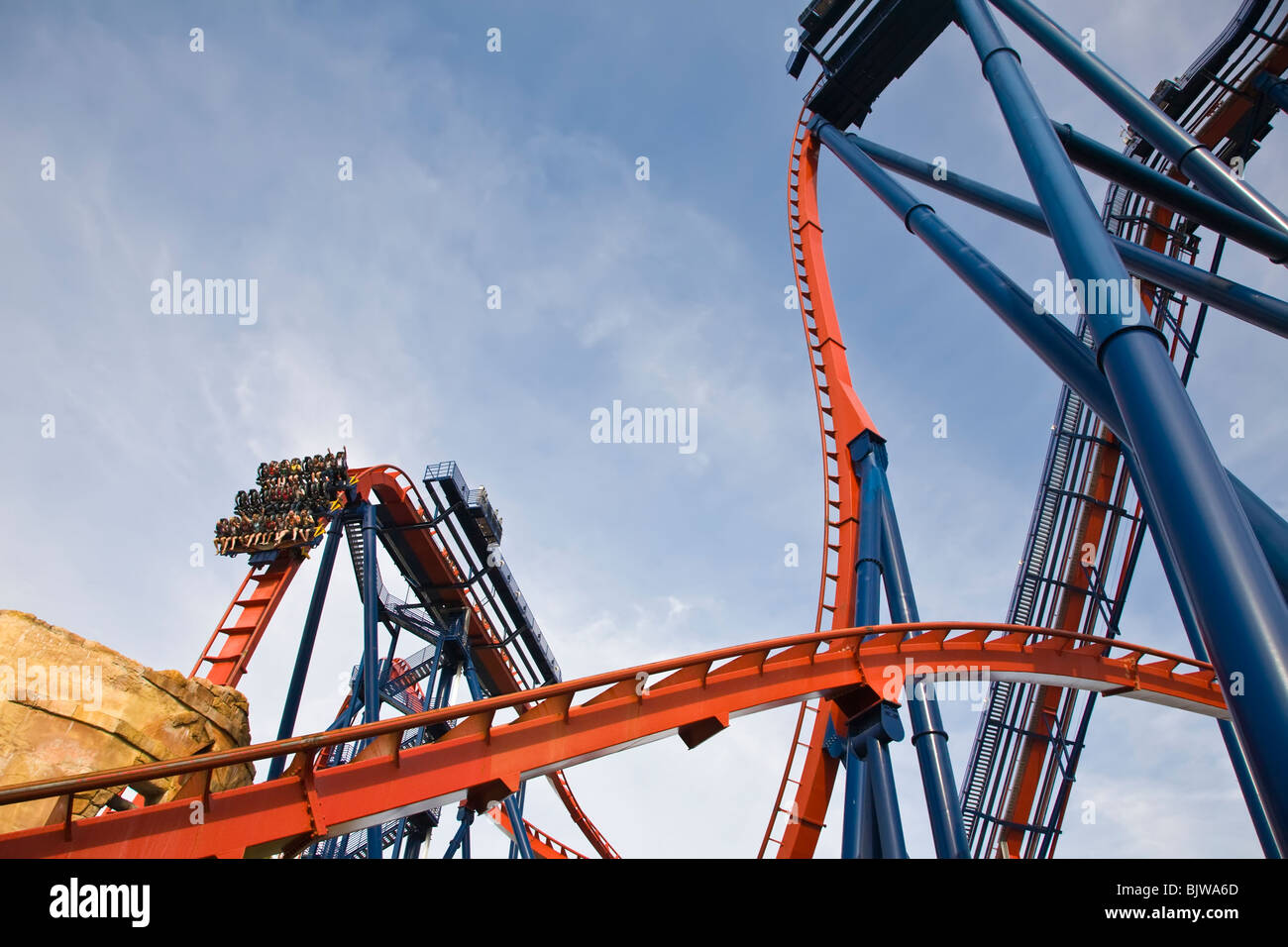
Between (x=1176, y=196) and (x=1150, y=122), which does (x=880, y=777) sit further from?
(x=1150, y=122)

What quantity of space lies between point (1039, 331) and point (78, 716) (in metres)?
9.35

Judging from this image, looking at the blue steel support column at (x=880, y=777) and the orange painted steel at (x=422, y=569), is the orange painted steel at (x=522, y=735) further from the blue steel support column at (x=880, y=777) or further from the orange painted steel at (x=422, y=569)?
the orange painted steel at (x=422, y=569)

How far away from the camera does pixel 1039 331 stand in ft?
16.8

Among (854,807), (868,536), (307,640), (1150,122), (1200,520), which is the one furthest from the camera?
(307,640)

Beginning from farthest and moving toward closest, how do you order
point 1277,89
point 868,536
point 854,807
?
point 1277,89 → point 868,536 → point 854,807

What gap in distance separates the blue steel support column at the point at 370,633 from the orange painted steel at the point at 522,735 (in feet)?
23.9

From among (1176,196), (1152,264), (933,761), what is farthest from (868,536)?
(1176,196)

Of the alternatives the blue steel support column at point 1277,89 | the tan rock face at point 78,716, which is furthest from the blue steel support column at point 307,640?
the blue steel support column at point 1277,89

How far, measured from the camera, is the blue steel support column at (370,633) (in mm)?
12641

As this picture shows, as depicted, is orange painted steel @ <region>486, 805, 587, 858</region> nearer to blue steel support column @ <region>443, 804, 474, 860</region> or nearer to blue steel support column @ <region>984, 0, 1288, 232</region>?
blue steel support column @ <region>443, 804, 474, 860</region>

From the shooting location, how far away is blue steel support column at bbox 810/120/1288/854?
14.6 feet

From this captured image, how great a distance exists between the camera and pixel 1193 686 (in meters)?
8.32
